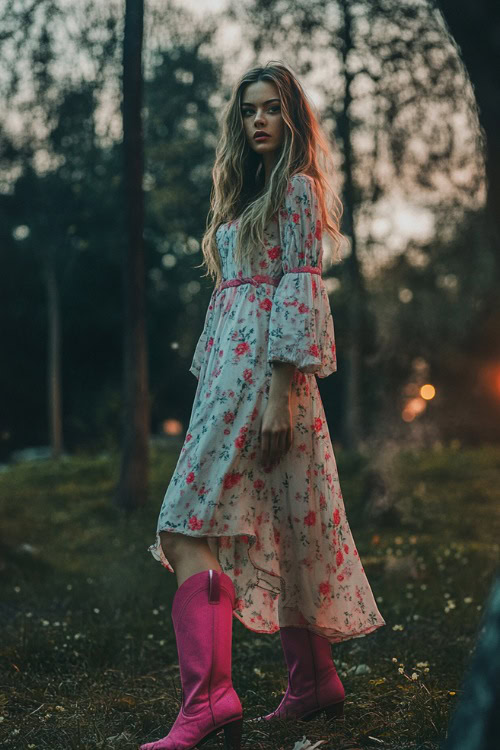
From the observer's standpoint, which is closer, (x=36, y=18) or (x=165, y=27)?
(x=36, y=18)

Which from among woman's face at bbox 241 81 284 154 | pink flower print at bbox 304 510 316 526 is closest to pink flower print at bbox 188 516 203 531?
pink flower print at bbox 304 510 316 526

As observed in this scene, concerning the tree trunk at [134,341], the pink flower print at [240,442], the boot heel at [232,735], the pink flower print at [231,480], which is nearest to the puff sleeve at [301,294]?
the pink flower print at [240,442]

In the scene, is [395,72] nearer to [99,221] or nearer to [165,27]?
[165,27]

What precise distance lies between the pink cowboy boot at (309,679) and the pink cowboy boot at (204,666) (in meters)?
0.36

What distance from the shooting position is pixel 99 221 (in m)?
12.0

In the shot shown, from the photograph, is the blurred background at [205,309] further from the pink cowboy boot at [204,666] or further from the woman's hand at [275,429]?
the woman's hand at [275,429]

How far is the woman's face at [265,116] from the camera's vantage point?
286cm

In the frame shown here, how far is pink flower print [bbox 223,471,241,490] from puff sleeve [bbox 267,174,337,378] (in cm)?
36

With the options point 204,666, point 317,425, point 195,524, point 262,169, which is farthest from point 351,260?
point 204,666

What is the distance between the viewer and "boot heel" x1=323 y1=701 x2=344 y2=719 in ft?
9.47

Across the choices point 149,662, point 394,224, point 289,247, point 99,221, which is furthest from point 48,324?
point 289,247

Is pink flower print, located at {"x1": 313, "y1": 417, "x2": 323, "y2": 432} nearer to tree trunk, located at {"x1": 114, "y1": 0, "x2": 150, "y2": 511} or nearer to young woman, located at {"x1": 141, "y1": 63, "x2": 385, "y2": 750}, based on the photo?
young woman, located at {"x1": 141, "y1": 63, "x2": 385, "y2": 750}

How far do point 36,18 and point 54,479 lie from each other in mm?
5137

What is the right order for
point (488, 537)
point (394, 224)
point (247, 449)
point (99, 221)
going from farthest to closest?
point (99, 221), point (394, 224), point (488, 537), point (247, 449)
